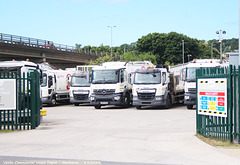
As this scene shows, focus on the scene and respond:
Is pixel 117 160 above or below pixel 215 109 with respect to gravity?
below

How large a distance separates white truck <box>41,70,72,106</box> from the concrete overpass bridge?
15849 millimetres

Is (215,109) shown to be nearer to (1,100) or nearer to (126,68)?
(1,100)

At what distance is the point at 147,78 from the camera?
24938 mm

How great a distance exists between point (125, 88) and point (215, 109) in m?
16.1

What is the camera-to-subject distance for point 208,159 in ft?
27.9

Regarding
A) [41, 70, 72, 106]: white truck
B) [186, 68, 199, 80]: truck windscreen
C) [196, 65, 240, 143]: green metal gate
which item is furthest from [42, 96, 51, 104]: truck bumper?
[196, 65, 240, 143]: green metal gate

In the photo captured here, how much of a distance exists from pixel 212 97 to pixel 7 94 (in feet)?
23.5

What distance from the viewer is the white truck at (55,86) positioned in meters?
29.8

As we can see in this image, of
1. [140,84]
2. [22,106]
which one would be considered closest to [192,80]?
[140,84]

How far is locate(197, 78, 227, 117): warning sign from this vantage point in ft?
33.5

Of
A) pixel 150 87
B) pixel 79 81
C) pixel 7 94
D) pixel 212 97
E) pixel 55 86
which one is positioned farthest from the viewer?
→ pixel 55 86

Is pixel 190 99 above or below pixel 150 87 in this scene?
below

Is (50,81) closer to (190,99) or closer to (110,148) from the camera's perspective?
(190,99)

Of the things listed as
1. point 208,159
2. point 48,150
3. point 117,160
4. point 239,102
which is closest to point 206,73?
point 239,102
